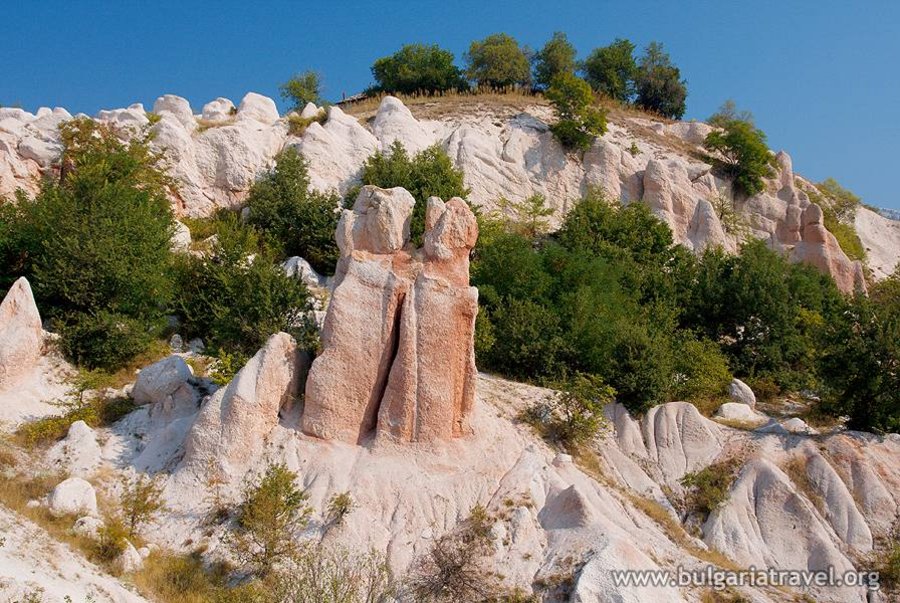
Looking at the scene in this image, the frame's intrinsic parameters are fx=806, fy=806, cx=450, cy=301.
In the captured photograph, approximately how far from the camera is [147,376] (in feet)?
55.7

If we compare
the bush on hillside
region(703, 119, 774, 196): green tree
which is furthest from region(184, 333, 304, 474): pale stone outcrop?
region(703, 119, 774, 196): green tree

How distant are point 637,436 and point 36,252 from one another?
1594cm

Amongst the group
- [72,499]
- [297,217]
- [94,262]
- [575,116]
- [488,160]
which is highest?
[575,116]

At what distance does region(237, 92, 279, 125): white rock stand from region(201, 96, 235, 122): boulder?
94cm

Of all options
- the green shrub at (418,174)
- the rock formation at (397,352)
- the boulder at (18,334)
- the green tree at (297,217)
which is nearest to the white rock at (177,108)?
the green tree at (297,217)

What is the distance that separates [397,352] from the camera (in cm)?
1549

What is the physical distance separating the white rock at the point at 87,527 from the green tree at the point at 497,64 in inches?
1800

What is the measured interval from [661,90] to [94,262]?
4884 centimetres

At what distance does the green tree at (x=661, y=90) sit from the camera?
196 ft

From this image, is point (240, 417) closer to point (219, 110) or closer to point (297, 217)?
point (297, 217)

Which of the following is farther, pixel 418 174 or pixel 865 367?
pixel 418 174

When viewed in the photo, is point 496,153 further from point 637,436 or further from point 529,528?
point 529,528

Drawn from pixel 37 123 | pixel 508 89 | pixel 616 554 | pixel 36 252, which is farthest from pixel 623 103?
pixel 616 554

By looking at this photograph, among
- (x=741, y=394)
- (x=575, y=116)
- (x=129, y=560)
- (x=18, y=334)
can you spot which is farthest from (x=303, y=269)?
(x=575, y=116)
